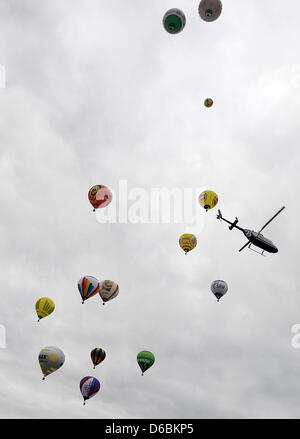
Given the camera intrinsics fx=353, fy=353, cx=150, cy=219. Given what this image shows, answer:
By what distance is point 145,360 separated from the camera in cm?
4119

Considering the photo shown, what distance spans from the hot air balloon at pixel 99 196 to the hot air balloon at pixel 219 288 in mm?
17161

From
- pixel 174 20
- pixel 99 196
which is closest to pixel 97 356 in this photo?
pixel 99 196

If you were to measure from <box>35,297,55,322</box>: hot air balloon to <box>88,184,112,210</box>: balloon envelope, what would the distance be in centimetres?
1259

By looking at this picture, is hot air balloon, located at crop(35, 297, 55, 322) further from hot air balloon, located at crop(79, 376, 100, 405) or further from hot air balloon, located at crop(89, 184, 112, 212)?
hot air balloon, located at crop(89, 184, 112, 212)

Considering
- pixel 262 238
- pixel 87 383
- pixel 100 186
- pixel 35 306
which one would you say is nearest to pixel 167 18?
pixel 100 186

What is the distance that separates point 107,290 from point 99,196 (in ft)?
36.4

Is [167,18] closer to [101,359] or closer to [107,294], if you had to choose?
[107,294]

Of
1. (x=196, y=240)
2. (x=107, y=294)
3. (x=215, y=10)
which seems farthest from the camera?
(x=196, y=240)

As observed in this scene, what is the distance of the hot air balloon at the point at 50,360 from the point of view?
1496 inches

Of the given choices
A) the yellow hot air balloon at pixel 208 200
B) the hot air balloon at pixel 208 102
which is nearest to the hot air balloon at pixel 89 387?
the yellow hot air balloon at pixel 208 200

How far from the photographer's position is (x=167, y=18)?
103 ft

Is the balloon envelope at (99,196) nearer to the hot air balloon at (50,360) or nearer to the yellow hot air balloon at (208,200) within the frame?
the yellow hot air balloon at (208,200)

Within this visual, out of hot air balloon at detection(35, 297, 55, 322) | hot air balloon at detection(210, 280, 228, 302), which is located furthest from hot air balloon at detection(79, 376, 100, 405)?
hot air balloon at detection(210, 280, 228, 302)
